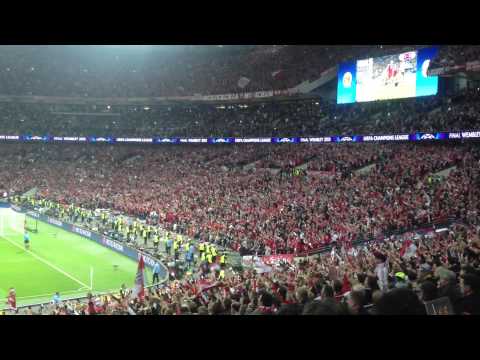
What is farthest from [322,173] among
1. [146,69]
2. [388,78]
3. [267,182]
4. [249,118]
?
[146,69]

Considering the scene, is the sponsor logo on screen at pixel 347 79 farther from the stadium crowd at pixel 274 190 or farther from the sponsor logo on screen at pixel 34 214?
the sponsor logo on screen at pixel 34 214

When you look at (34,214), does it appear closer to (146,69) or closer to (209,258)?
(209,258)

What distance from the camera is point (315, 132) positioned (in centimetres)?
4131

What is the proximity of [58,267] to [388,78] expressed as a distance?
2606 centimetres

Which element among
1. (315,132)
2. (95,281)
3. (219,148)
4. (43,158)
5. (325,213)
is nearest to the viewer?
(95,281)

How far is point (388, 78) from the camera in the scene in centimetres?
3531

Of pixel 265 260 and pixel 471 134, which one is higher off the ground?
pixel 471 134

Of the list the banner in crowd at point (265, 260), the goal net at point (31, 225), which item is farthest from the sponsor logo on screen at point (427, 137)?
the goal net at point (31, 225)

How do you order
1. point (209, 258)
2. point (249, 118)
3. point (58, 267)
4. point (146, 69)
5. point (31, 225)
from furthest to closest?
1. point (146, 69)
2. point (249, 118)
3. point (31, 225)
4. point (58, 267)
5. point (209, 258)

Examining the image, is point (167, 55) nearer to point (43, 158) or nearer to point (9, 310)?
point (43, 158)

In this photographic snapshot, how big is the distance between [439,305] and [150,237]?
78.5 ft

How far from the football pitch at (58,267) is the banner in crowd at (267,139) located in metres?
19.7

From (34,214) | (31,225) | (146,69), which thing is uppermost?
(146,69)
